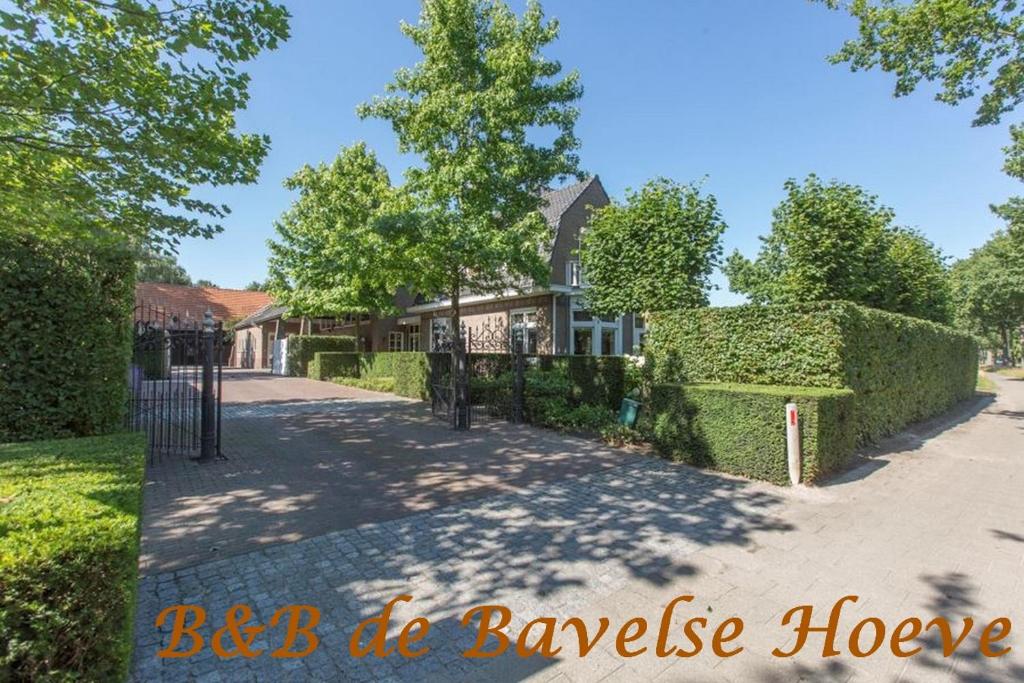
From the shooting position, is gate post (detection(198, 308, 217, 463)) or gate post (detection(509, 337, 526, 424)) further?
gate post (detection(509, 337, 526, 424))

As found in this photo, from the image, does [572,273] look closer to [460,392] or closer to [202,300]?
[460,392]

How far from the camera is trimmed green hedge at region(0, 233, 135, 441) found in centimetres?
534

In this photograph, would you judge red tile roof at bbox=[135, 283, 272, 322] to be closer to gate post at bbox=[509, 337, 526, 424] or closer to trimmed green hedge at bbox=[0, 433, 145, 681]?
gate post at bbox=[509, 337, 526, 424]

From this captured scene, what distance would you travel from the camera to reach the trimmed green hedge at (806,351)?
7.65m

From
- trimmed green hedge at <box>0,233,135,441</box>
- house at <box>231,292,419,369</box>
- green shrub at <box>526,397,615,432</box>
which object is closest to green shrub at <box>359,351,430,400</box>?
green shrub at <box>526,397,615,432</box>

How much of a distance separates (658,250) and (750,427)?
21.0ft

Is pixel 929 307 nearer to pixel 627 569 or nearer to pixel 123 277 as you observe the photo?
pixel 627 569

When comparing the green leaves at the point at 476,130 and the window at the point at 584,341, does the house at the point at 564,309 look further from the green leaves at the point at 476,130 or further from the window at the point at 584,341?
the green leaves at the point at 476,130

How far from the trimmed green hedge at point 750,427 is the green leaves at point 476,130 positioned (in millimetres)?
5240

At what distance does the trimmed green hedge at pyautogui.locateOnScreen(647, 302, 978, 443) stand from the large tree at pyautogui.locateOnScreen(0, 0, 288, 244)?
25.7 feet

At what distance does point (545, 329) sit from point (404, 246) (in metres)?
10.5

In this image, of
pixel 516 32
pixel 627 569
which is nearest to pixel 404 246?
pixel 516 32

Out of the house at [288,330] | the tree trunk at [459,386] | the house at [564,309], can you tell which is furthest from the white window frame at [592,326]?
the house at [288,330]

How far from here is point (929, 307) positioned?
1638 centimetres
